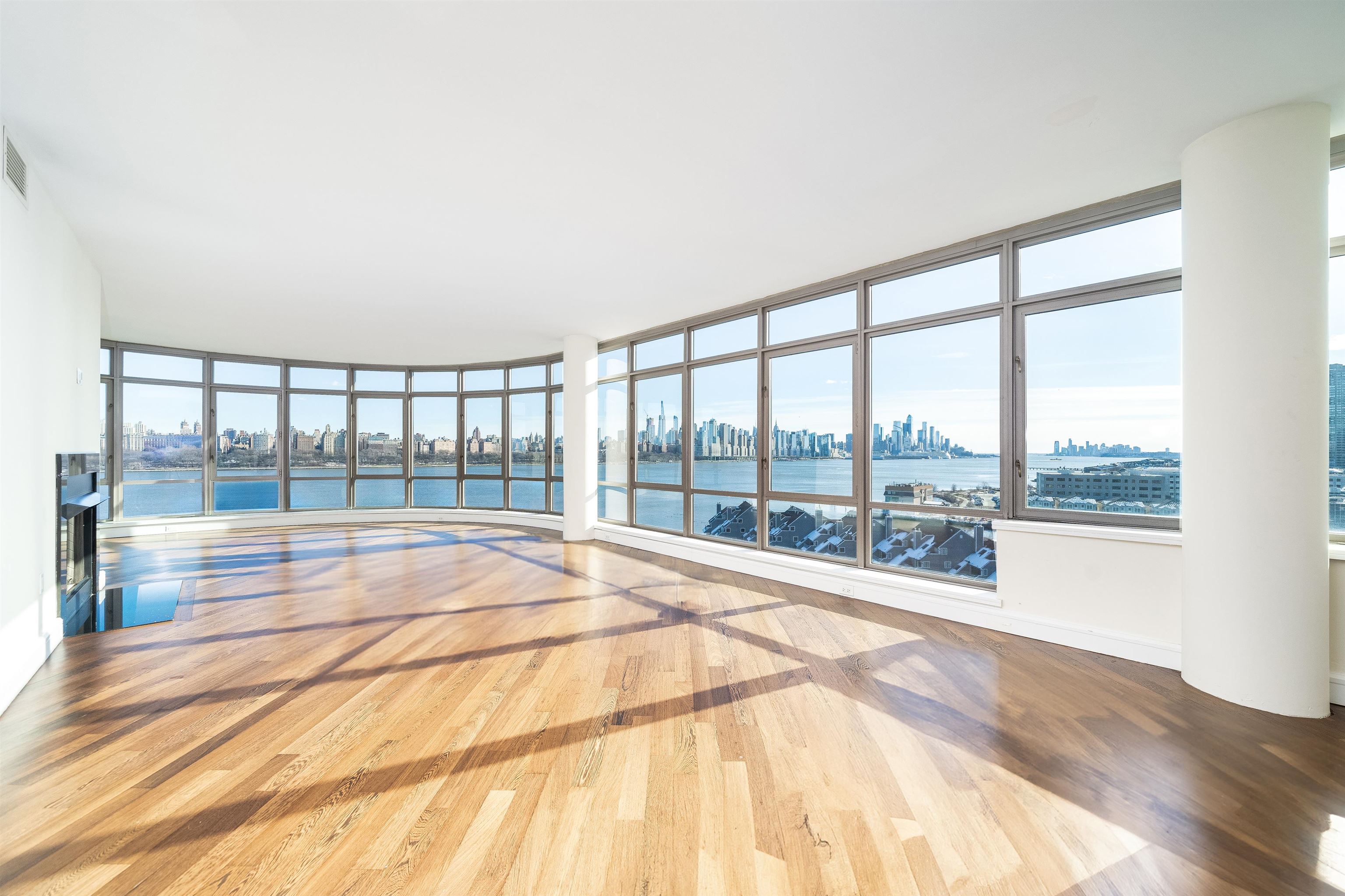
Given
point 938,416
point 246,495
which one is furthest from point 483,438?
point 938,416

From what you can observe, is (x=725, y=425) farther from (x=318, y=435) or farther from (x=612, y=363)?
(x=318, y=435)

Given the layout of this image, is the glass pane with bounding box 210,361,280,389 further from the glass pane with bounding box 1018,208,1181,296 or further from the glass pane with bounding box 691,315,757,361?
the glass pane with bounding box 1018,208,1181,296

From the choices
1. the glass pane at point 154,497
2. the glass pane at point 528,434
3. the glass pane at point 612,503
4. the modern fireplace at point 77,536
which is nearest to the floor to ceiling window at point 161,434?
the glass pane at point 154,497

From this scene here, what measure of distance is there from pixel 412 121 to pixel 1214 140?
14.0 feet

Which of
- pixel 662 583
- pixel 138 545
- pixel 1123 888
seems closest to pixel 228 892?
pixel 1123 888

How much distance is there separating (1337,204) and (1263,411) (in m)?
1.40

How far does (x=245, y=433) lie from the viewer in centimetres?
938

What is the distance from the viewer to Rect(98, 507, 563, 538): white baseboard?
8250 millimetres

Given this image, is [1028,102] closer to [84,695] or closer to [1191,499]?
[1191,499]

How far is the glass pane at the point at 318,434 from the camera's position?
9.74m

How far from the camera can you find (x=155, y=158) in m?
3.09

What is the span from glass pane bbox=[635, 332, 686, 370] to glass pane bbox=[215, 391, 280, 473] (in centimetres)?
682

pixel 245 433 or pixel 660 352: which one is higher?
pixel 660 352

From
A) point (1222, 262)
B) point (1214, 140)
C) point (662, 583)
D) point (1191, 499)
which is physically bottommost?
point (662, 583)
